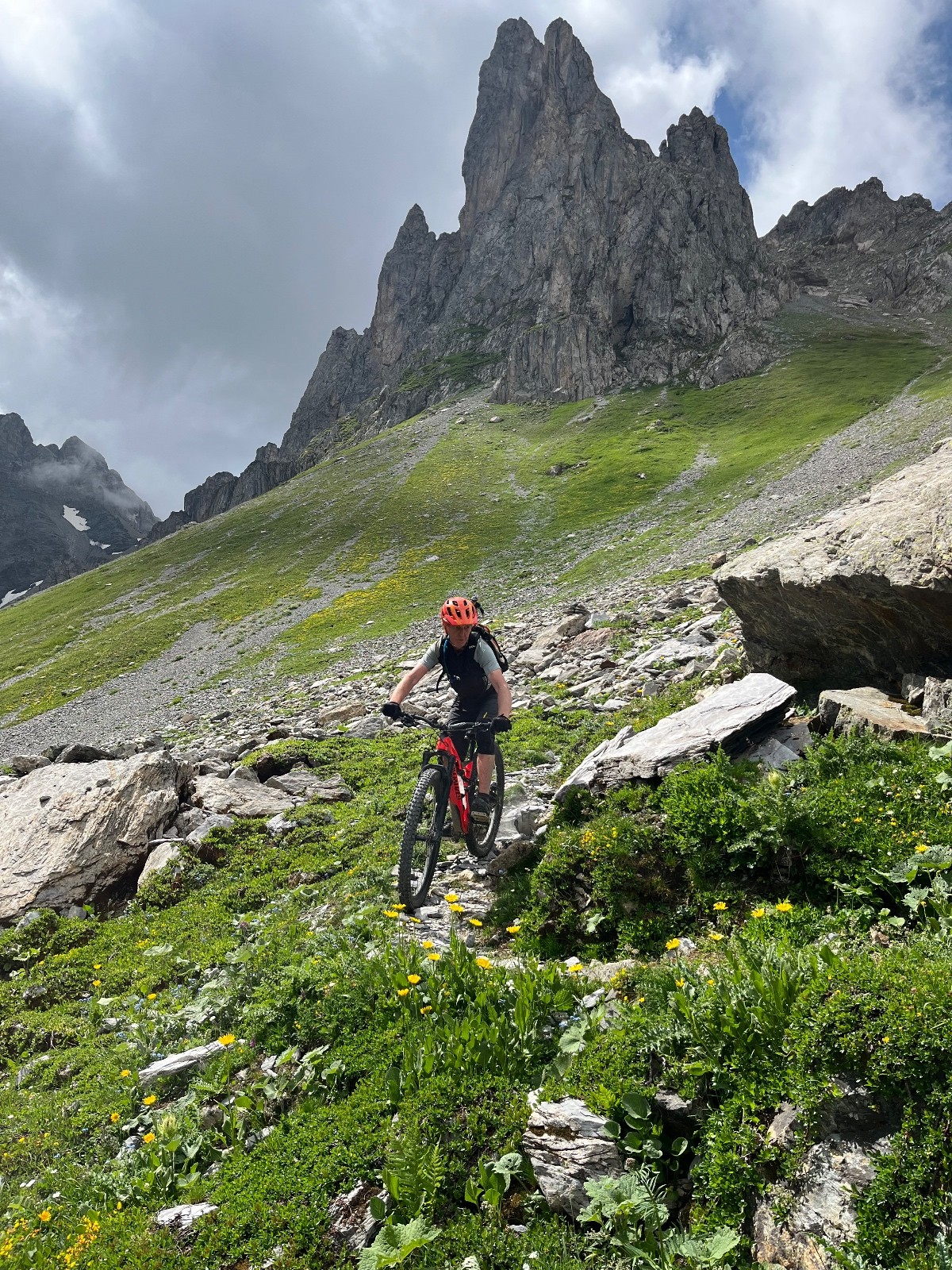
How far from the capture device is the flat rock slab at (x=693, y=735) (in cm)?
853

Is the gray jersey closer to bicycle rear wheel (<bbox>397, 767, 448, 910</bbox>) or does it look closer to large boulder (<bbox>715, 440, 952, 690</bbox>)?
bicycle rear wheel (<bbox>397, 767, 448, 910</bbox>)

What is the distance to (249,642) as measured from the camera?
54.4m

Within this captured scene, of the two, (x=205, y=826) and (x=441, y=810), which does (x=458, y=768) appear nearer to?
(x=441, y=810)

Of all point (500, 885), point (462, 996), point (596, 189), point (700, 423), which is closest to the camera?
point (462, 996)

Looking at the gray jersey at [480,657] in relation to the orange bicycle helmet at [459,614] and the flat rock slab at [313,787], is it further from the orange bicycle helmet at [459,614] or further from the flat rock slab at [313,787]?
the flat rock slab at [313,787]

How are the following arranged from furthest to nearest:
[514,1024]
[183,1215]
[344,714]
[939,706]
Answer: [344,714] < [939,706] < [514,1024] < [183,1215]

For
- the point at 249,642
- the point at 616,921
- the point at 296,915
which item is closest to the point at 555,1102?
the point at 616,921

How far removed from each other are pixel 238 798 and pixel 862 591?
41.6 feet

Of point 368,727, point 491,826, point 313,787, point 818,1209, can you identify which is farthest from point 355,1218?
point 368,727

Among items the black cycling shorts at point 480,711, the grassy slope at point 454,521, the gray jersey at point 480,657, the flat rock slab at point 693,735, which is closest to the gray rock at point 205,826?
the black cycling shorts at point 480,711

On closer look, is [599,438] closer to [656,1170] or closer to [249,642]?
[249,642]

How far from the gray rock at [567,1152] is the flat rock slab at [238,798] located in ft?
34.1

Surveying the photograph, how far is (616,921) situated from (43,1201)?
583cm

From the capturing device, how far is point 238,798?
45.0 feet
